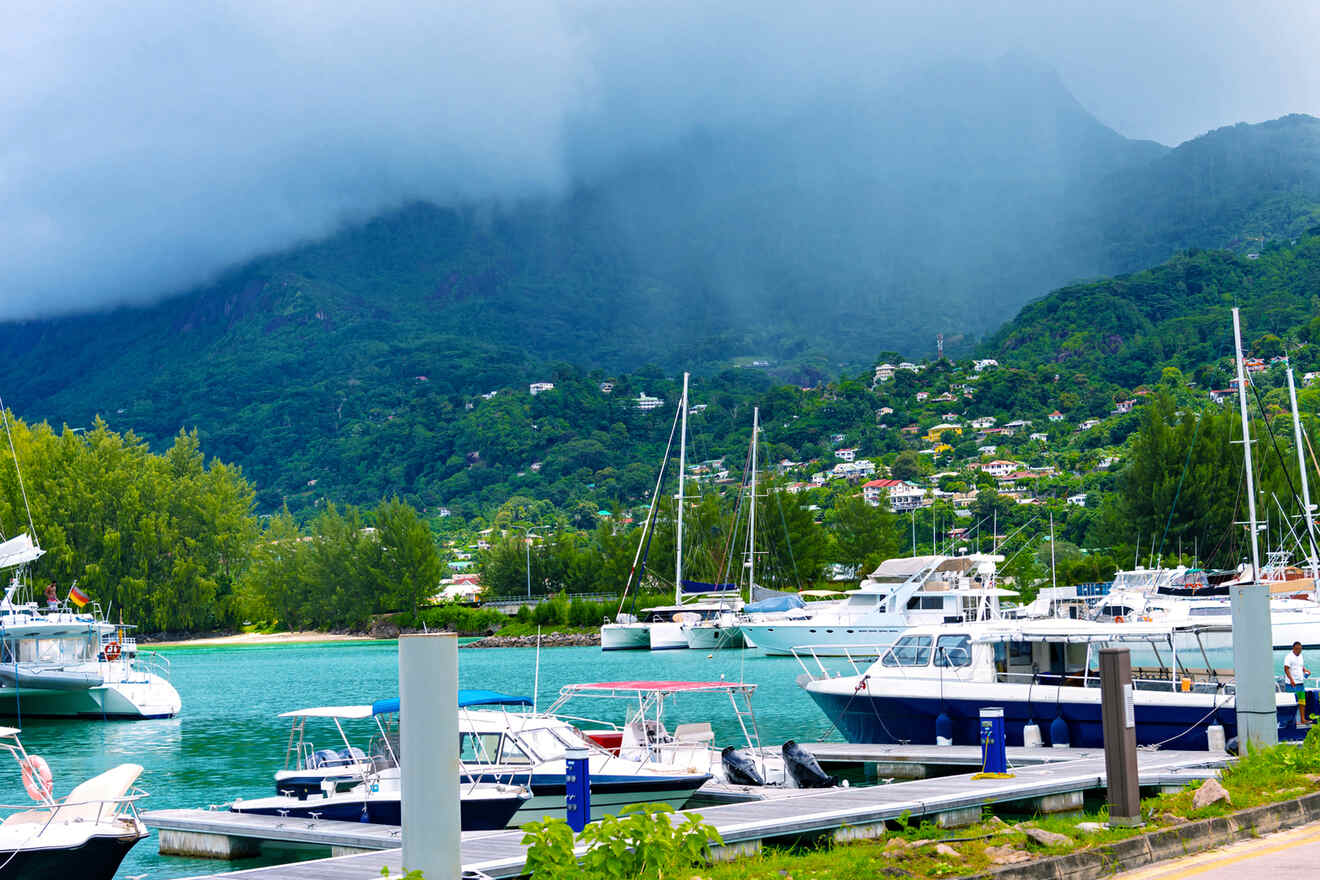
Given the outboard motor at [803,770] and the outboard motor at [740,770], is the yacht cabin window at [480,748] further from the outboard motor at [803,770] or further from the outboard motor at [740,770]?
the outboard motor at [803,770]

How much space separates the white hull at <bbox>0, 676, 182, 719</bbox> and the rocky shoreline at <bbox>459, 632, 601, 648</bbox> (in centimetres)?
4464

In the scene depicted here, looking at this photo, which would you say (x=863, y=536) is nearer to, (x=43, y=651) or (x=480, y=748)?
(x=43, y=651)

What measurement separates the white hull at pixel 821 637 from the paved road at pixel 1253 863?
5381 cm

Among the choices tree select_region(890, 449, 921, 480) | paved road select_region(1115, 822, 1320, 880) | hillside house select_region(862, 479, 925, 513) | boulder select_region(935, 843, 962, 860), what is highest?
tree select_region(890, 449, 921, 480)

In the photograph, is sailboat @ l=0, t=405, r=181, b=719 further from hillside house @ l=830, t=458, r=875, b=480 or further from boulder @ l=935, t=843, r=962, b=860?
hillside house @ l=830, t=458, r=875, b=480

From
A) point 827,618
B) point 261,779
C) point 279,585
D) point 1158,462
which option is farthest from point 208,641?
point 261,779

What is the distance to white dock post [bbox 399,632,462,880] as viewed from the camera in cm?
854

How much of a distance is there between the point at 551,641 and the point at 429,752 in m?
87.0

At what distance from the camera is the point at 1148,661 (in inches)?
2076

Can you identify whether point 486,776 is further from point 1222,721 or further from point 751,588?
point 751,588

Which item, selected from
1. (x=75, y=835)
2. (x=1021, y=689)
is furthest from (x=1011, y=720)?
(x=75, y=835)

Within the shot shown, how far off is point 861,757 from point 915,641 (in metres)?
3.06

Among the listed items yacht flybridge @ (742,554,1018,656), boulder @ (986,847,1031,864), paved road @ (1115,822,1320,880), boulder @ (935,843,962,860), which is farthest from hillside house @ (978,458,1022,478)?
boulder @ (986,847,1031,864)

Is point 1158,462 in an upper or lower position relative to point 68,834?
upper
